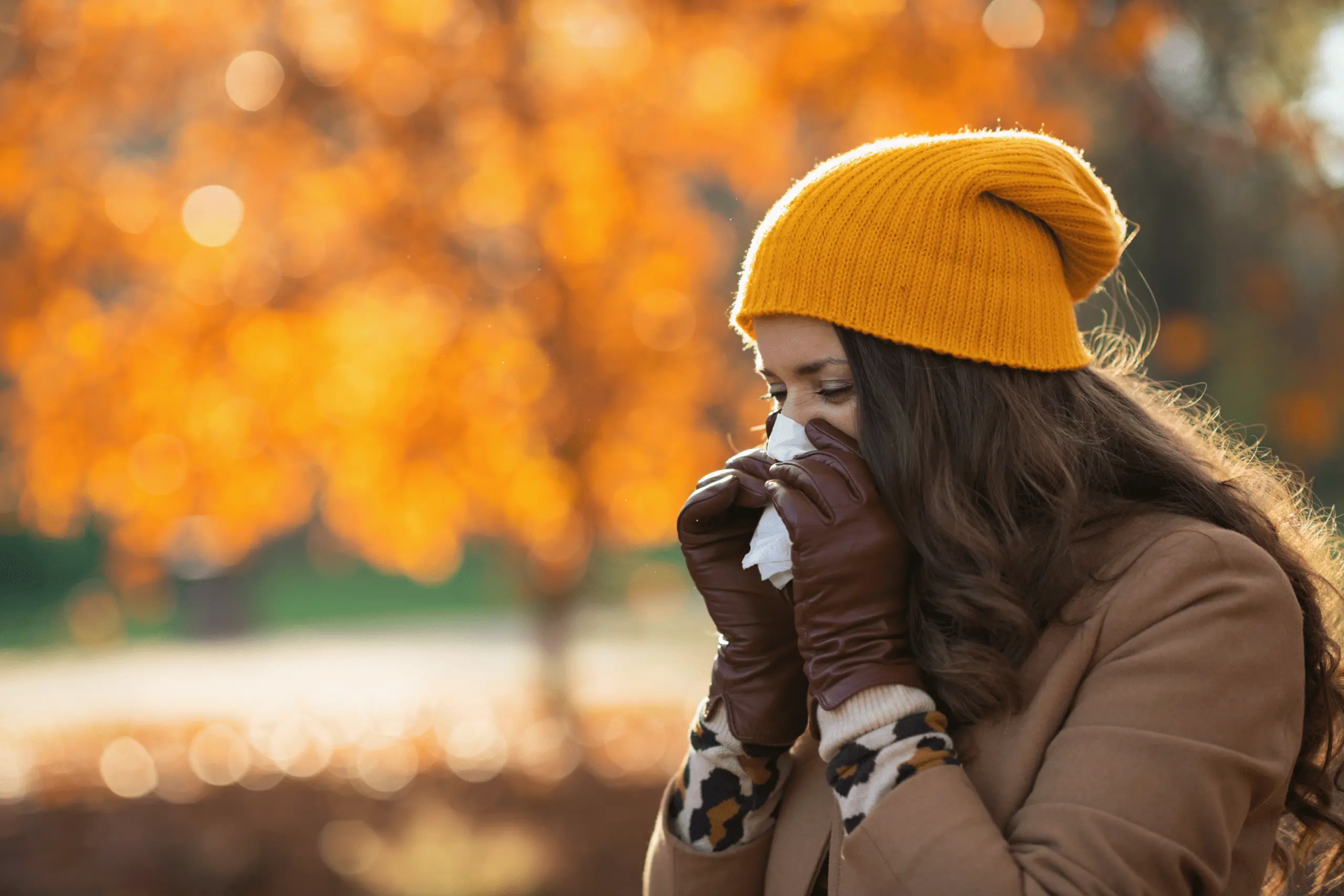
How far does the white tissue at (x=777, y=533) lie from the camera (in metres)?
1.91

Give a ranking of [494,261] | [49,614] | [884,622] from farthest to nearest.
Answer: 1. [49,614]
2. [494,261]
3. [884,622]

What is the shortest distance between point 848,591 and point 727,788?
0.56 m

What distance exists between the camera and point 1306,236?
10.8 metres

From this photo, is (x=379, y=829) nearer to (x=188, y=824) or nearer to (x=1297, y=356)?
(x=188, y=824)

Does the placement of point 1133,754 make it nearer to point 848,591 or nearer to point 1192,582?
point 1192,582

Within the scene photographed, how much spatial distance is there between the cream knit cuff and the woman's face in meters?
0.43

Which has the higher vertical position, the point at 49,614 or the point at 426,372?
the point at 426,372

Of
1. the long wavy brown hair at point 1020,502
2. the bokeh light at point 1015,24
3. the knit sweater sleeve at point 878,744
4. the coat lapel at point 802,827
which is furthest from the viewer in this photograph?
the bokeh light at point 1015,24

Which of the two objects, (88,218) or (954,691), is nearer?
(954,691)

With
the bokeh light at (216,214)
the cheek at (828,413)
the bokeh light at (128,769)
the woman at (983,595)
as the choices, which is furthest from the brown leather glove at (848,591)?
the bokeh light at (128,769)

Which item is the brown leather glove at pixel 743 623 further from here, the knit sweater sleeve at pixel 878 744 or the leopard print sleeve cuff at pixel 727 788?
the knit sweater sleeve at pixel 878 744

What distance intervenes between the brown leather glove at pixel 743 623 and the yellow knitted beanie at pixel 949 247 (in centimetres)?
32

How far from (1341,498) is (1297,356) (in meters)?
13.8

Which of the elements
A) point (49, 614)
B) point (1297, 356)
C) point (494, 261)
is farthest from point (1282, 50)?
point (49, 614)
